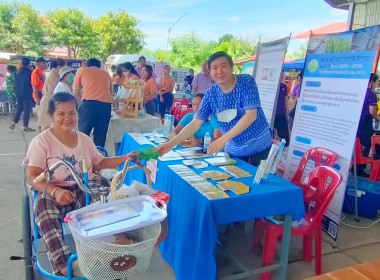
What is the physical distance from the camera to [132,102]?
4578mm

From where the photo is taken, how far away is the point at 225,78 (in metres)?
2.21

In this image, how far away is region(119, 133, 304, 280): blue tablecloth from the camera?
5.26 ft

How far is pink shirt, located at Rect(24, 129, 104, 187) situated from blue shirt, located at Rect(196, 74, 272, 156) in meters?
0.96

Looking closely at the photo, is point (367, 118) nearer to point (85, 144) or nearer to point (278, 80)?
point (278, 80)

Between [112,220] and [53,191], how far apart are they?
641 mm

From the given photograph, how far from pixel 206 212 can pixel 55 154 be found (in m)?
0.96

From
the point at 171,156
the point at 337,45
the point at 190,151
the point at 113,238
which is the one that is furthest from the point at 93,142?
the point at 337,45

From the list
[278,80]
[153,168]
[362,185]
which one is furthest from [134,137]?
[362,185]

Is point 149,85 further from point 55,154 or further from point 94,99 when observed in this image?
point 55,154

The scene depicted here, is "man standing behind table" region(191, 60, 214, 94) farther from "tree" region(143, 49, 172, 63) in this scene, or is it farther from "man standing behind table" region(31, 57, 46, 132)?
"tree" region(143, 49, 172, 63)

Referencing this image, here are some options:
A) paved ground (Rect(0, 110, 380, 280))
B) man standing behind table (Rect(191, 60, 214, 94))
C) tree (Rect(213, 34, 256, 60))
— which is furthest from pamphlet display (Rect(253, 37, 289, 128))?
tree (Rect(213, 34, 256, 60))

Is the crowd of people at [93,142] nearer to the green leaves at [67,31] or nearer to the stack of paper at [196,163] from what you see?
the stack of paper at [196,163]

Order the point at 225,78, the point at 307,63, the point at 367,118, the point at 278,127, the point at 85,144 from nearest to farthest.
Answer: the point at 85,144
the point at 225,78
the point at 307,63
the point at 367,118
the point at 278,127

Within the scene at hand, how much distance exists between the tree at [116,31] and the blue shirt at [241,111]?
21.6 metres
